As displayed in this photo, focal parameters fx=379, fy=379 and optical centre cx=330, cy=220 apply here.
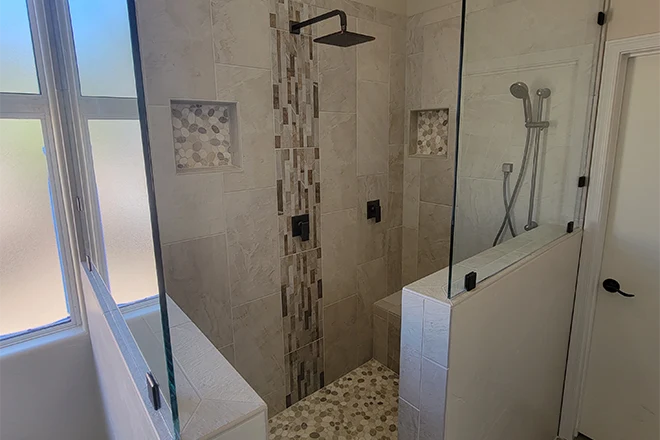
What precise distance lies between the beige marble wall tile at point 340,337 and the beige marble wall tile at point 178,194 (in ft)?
3.44

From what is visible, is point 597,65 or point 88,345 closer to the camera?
point 597,65

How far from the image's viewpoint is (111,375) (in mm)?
1540

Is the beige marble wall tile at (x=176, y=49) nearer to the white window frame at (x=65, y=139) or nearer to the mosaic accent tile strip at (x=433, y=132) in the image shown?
the white window frame at (x=65, y=139)

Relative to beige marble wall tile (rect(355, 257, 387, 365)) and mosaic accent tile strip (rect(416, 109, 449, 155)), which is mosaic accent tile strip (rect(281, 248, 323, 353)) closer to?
beige marble wall tile (rect(355, 257, 387, 365))

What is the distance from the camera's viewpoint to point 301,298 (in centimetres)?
236

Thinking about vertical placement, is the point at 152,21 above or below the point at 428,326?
above

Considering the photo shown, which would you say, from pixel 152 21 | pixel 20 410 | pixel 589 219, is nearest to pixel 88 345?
pixel 20 410

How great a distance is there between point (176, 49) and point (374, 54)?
4.28 ft

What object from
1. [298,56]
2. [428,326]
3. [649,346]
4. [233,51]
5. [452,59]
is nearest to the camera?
[428,326]

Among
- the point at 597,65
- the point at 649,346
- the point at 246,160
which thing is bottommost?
the point at 649,346

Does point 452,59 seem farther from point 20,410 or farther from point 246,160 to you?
point 20,410

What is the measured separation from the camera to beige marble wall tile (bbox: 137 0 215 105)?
5.20 ft

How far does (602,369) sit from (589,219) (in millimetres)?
864

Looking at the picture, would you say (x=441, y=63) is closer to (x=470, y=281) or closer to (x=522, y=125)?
(x=522, y=125)
